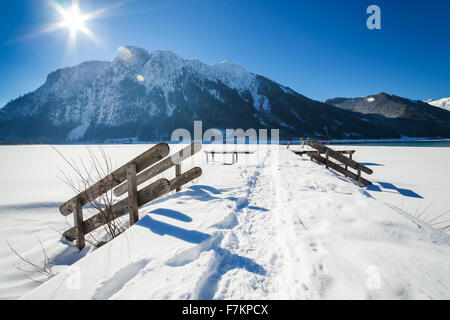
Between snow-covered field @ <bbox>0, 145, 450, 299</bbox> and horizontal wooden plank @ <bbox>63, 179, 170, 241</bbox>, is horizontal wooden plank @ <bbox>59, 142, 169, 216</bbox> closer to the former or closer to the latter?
horizontal wooden plank @ <bbox>63, 179, 170, 241</bbox>

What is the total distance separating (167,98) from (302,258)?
119m

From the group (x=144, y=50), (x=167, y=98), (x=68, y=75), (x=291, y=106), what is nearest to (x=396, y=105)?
(x=291, y=106)

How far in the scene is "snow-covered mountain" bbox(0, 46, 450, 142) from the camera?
10094cm

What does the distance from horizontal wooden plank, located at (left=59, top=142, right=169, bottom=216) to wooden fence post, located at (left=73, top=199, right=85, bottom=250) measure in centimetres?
8

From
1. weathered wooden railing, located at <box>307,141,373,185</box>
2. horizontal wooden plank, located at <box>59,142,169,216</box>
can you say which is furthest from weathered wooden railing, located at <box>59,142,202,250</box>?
weathered wooden railing, located at <box>307,141,373,185</box>

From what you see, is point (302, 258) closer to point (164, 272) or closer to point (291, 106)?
point (164, 272)

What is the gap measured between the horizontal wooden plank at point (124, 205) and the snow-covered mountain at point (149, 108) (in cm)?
9197

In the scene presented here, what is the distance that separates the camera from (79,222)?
3006 millimetres

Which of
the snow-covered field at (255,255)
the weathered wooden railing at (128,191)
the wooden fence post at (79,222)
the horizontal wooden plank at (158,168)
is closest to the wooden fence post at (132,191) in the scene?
the weathered wooden railing at (128,191)

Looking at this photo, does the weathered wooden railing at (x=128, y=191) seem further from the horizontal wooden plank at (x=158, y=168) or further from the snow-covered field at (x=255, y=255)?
the snow-covered field at (x=255, y=255)

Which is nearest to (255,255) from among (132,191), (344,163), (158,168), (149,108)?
(132,191)

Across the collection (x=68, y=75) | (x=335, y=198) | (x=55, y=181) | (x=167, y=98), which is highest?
(x=68, y=75)

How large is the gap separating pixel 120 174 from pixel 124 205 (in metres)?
0.55

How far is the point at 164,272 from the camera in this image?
5.31ft
